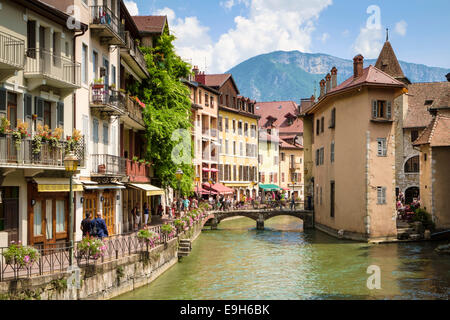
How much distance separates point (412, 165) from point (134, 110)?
38.4 meters

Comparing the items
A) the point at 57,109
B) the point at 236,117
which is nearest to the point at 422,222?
the point at 57,109

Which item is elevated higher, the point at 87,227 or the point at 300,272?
the point at 87,227

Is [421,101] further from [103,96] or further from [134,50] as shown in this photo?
[103,96]

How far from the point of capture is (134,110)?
33031 mm

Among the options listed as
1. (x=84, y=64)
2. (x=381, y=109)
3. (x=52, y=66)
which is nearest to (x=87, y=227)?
(x=52, y=66)

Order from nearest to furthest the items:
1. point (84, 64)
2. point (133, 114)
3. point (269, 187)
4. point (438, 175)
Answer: point (84, 64)
point (133, 114)
point (438, 175)
point (269, 187)

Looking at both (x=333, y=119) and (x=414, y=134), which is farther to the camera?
(x=414, y=134)

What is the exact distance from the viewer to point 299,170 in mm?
91875

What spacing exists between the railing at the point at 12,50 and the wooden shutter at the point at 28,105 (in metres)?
1.27

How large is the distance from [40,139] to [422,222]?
29.3 meters

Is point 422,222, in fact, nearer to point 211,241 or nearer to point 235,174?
point 211,241

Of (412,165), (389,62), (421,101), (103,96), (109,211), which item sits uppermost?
(389,62)

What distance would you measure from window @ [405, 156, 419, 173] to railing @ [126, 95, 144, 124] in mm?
36443

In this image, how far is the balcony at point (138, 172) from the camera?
31.5m
